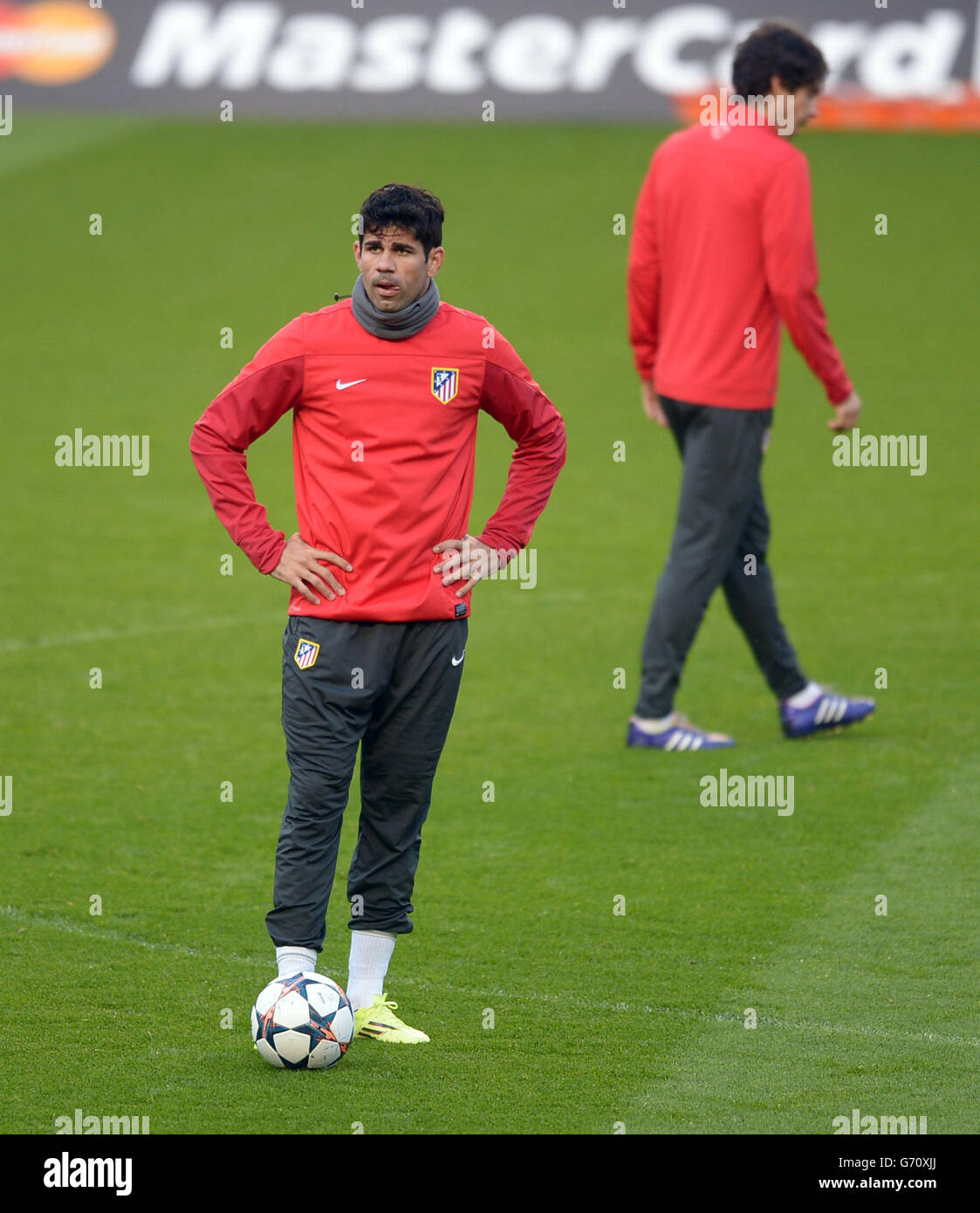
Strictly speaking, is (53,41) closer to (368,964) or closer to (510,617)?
(510,617)

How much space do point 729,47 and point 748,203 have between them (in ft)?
46.5

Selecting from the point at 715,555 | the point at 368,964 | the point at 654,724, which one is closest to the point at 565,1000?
the point at 368,964

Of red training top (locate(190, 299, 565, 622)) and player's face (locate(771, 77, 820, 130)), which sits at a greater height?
player's face (locate(771, 77, 820, 130))

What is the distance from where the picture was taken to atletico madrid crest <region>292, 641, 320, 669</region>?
4.58 m

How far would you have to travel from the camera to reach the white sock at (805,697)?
7.63 metres

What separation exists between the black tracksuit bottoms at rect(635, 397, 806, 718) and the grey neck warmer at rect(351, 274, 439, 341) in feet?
9.44

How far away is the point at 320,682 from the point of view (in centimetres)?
456

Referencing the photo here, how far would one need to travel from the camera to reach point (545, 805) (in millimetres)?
6816

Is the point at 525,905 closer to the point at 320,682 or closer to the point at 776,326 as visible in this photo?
the point at 320,682

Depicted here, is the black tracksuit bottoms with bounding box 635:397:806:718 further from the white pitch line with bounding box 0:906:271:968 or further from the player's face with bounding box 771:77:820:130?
the white pitch line with bounding box 0:906:271:968

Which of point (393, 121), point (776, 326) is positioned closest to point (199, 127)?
point (393, 121)

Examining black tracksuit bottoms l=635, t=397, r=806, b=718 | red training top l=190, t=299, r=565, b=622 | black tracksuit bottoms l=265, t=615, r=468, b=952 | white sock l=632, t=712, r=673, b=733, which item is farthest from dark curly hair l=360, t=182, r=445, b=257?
white sock l=632, t=712, r=673, b=733

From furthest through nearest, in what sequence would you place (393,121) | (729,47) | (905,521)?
(393,121) < (729,47) < (905,521)

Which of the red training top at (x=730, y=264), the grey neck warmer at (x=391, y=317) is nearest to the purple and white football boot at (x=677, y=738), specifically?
the red training top at (x=730, y=264)
